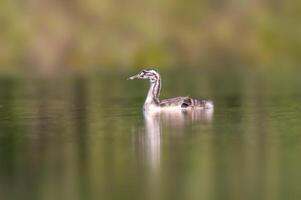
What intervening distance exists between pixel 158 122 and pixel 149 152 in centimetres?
1031

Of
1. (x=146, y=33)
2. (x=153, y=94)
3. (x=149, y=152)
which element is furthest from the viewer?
(x=146, y=33)

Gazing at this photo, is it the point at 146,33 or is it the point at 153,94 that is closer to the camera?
the point at 153,94

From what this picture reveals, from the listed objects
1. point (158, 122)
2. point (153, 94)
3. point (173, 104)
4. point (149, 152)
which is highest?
point (153, 94)

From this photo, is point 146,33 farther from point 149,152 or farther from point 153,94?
point 149,152

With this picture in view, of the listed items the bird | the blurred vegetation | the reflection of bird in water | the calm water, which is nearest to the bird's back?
the bird

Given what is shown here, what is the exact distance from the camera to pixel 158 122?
4928cm

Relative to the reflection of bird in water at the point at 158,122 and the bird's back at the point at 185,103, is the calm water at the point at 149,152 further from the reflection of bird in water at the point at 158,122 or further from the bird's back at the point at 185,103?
the bird's back at the point at 185,103

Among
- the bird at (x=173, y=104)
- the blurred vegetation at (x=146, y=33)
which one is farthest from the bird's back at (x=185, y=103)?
the blurred vegetation at (x=146, y=33)

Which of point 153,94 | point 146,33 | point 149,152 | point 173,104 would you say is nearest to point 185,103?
point 173,104

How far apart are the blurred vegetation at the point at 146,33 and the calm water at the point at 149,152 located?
109056mm

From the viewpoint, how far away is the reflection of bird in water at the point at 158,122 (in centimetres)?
3881

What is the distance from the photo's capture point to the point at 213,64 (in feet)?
536

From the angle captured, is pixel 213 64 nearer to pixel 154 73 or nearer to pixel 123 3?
pixel 123 3

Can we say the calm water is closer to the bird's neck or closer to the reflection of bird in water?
the reflection of bird in water
